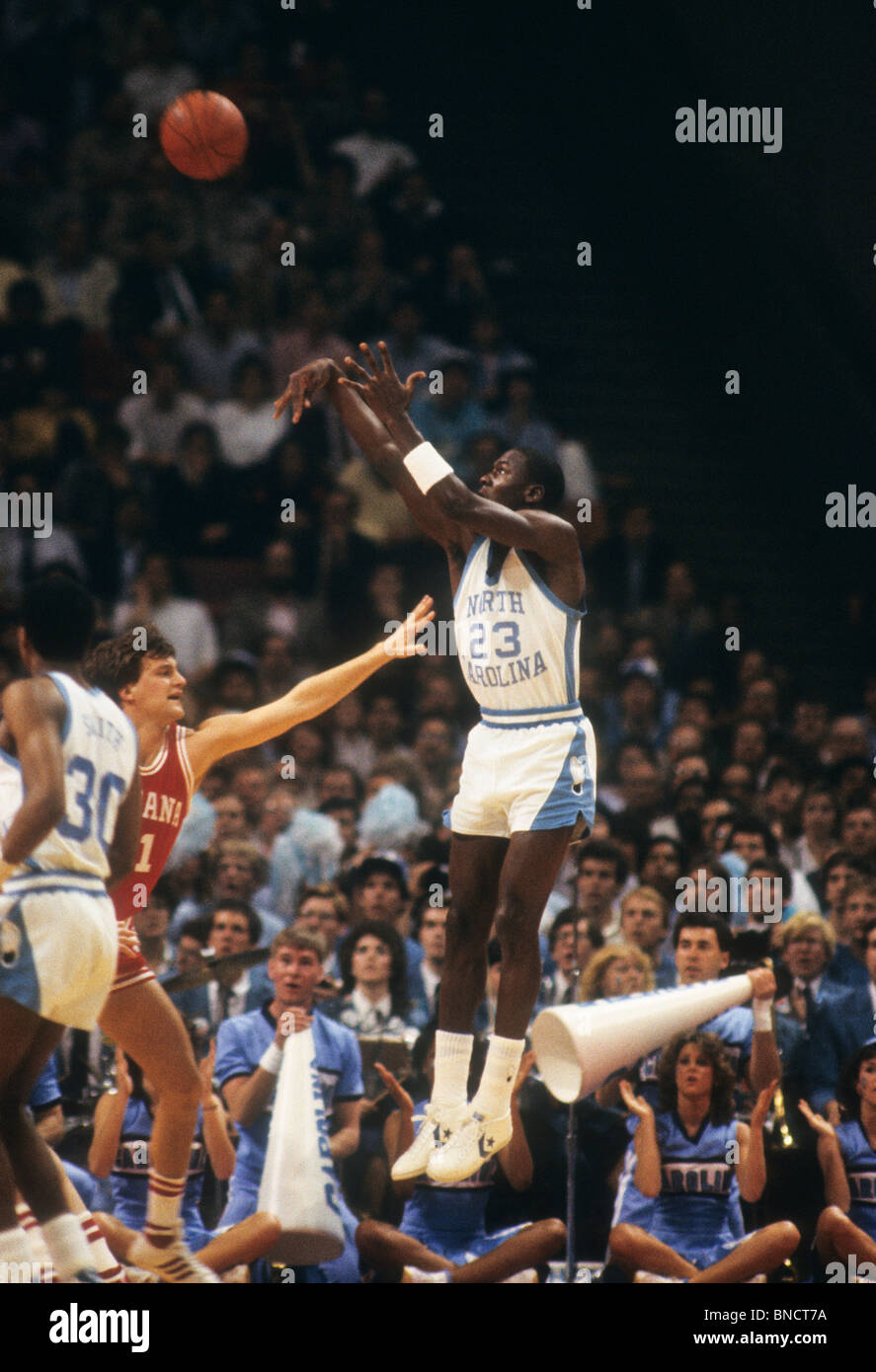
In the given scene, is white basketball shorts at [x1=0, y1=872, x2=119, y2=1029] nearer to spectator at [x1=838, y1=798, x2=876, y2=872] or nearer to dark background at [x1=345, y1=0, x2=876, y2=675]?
spectator at [x1=838, y1=798, x2=876, y2=872]

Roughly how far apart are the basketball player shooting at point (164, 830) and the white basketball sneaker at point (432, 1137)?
68 cm

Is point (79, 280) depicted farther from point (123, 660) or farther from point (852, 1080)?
point (852, 1080)

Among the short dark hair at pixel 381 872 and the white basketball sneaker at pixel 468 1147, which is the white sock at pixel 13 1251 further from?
the short dark hair at pixel 381 872

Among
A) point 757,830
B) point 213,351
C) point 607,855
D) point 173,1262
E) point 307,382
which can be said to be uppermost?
point 213,351

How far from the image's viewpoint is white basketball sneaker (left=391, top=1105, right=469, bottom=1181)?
5676 millimetres

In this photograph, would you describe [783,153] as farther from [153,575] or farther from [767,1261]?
[767,1261]

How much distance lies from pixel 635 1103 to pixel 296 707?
205 centimetres

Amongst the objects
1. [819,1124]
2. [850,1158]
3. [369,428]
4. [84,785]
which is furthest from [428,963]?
[84,785]

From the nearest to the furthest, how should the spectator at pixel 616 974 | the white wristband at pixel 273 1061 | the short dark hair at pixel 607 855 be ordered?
the white wristband at pixel 273 1061 < the spectator at pixel 616 974 < the short dark hair at pixel 607 855

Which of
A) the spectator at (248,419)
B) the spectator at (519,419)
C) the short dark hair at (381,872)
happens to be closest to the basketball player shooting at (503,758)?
the short dark hair at (381,872)

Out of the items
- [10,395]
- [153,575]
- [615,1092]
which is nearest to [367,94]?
[10,395]

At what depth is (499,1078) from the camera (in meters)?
5.69

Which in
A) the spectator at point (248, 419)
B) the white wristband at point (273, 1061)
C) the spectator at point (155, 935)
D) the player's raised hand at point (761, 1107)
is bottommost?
the player's raised hand at point (761, 1107)

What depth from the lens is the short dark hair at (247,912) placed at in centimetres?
781
